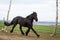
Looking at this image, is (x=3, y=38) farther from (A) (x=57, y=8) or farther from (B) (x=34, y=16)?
(A) (x=57, y=8)

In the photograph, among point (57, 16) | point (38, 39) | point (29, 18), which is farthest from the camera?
point (57, 16)

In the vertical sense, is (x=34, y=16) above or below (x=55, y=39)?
above

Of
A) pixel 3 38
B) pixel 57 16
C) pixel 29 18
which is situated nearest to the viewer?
pixel 3 38

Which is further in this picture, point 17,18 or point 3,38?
point 17,18

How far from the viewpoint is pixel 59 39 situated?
21.1 meters

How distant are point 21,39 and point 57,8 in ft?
16.8

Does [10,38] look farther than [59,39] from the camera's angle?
No

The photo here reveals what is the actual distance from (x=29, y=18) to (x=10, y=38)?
3.00 metres

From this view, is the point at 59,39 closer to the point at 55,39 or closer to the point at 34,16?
the point at 55,39

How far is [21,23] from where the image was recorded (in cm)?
2161

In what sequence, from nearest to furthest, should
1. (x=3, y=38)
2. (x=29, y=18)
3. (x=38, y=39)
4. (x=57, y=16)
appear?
(x=3, y=38), (x=38, y=39), (x=29, y=18), (x=57, y=16)

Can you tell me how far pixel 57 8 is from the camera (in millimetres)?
22688

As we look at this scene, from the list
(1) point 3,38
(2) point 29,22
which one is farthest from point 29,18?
(1) point 3,38

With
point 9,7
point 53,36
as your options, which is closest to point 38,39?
point 53,36
